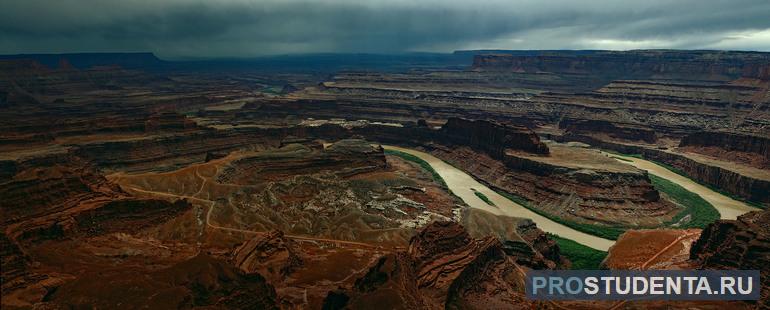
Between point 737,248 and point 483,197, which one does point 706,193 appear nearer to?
point 483,197

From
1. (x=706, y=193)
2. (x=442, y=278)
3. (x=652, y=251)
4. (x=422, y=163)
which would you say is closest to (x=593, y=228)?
(x=652, y=251)

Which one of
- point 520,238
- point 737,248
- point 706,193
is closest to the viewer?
point 737,248

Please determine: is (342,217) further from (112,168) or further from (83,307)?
(112,168)

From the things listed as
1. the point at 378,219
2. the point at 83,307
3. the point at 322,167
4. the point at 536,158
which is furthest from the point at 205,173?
the point at 536,158

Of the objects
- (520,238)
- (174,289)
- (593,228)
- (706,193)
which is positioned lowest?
(593,228)

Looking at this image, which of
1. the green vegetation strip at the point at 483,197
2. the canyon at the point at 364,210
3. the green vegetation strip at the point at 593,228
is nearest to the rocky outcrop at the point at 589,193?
the canyon at the point at 364,210

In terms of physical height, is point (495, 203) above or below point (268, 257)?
below
